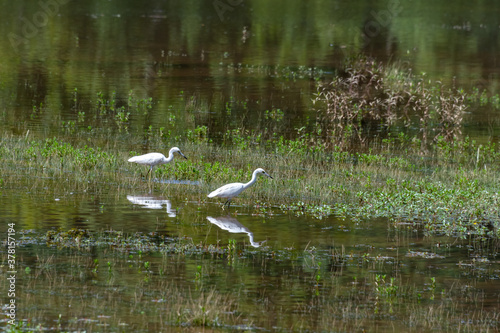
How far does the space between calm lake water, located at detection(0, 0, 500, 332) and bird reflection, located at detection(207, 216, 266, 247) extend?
0.22 feet

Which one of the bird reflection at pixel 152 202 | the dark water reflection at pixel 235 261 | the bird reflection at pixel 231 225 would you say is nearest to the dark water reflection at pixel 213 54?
the bird reflection at pixel 152 202

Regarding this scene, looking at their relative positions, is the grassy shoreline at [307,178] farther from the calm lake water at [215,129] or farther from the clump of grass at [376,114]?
the clump of grass at [376,114]

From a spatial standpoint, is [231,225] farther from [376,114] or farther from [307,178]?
[376,114]

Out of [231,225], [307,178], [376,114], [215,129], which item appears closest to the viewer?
[231,225]

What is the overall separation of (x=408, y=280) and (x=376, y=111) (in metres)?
21.3

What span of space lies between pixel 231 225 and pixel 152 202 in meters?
2.33

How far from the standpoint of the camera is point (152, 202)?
1817 cm

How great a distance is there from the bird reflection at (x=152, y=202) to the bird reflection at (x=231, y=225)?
0.94 m

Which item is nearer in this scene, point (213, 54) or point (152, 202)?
point (152, 202)

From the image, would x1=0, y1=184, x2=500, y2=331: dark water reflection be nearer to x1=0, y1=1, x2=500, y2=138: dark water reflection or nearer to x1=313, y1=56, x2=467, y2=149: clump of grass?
x1=0, y1=1, x2=500, y2=138: dark water reflection

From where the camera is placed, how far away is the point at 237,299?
488 inches

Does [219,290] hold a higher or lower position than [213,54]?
lower

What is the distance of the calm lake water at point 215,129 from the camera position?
40.2ft

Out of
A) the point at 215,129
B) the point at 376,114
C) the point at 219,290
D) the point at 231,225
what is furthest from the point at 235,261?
the point at 376,114
